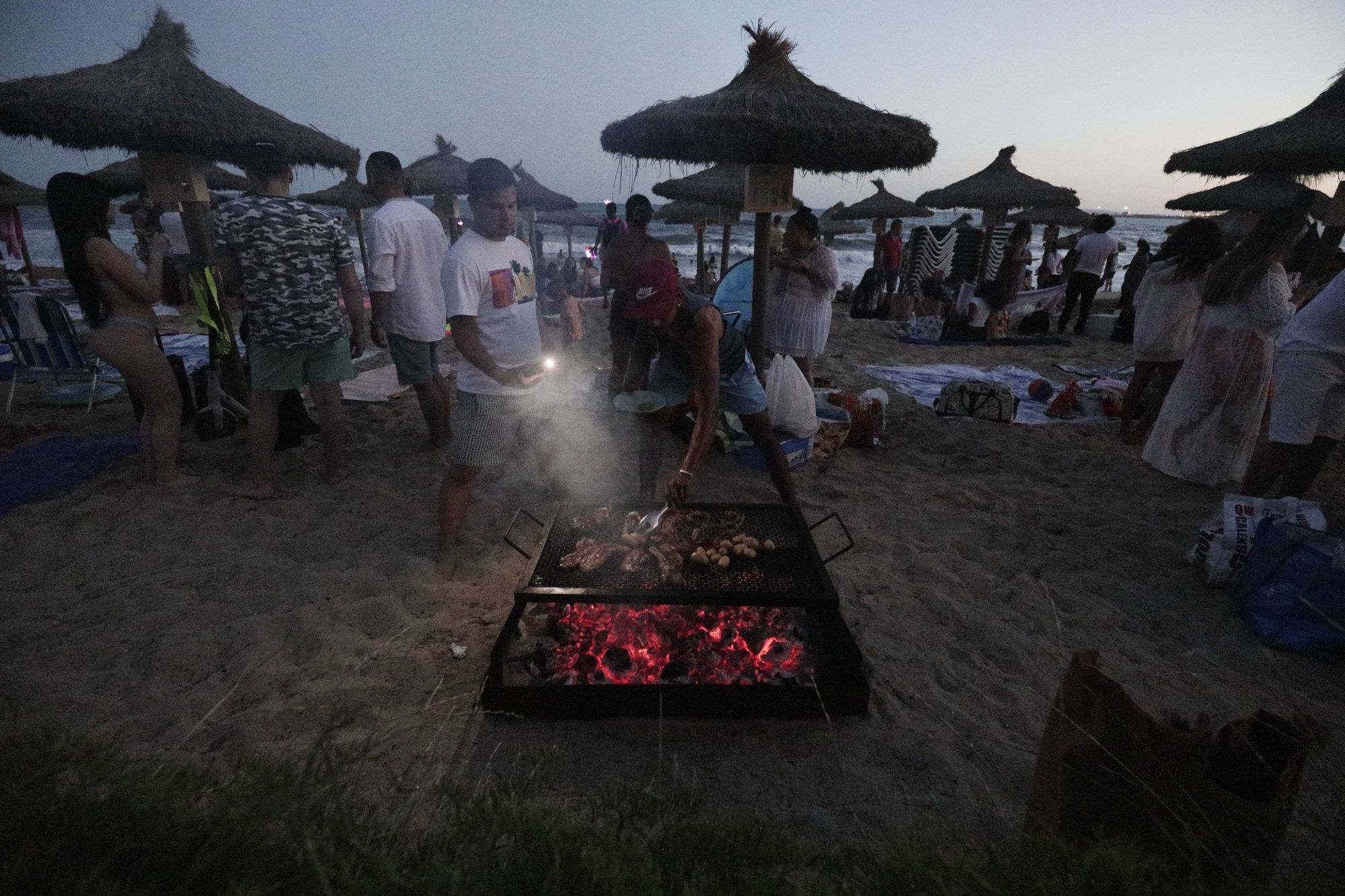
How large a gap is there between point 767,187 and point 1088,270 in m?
9.75

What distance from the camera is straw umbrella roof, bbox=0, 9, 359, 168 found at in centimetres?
435

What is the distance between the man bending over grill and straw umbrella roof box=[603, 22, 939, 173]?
167cm

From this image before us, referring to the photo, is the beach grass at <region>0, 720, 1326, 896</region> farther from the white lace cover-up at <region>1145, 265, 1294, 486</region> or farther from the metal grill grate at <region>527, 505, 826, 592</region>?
the white lace cover-up at <region>1145, 265, 1294, 486</region>

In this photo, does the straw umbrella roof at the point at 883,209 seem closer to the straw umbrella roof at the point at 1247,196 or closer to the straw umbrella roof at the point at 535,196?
the straw umbrella roof at the point at 1247,196

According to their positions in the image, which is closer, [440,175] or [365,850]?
[365,850]

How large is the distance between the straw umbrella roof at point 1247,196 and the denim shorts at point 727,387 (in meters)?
10.8

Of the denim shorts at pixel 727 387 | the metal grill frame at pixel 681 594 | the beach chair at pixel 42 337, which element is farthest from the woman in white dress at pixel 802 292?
the beach chair at pixel 42 337

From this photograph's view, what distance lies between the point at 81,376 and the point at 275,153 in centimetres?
550

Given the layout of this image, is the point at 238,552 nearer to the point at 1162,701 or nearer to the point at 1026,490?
the point at 1162,701

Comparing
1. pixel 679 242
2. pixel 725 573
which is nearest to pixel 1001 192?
pixel 725 573

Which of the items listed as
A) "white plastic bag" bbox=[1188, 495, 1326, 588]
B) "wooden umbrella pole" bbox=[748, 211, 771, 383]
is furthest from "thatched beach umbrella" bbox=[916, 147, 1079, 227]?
"white plastic bag" bbox=[1188, 495, 1326, 588]

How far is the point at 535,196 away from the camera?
1399 cm

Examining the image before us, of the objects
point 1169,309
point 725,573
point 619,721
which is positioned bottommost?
point 619,721

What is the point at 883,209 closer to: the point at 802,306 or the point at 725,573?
the point at 802,306
